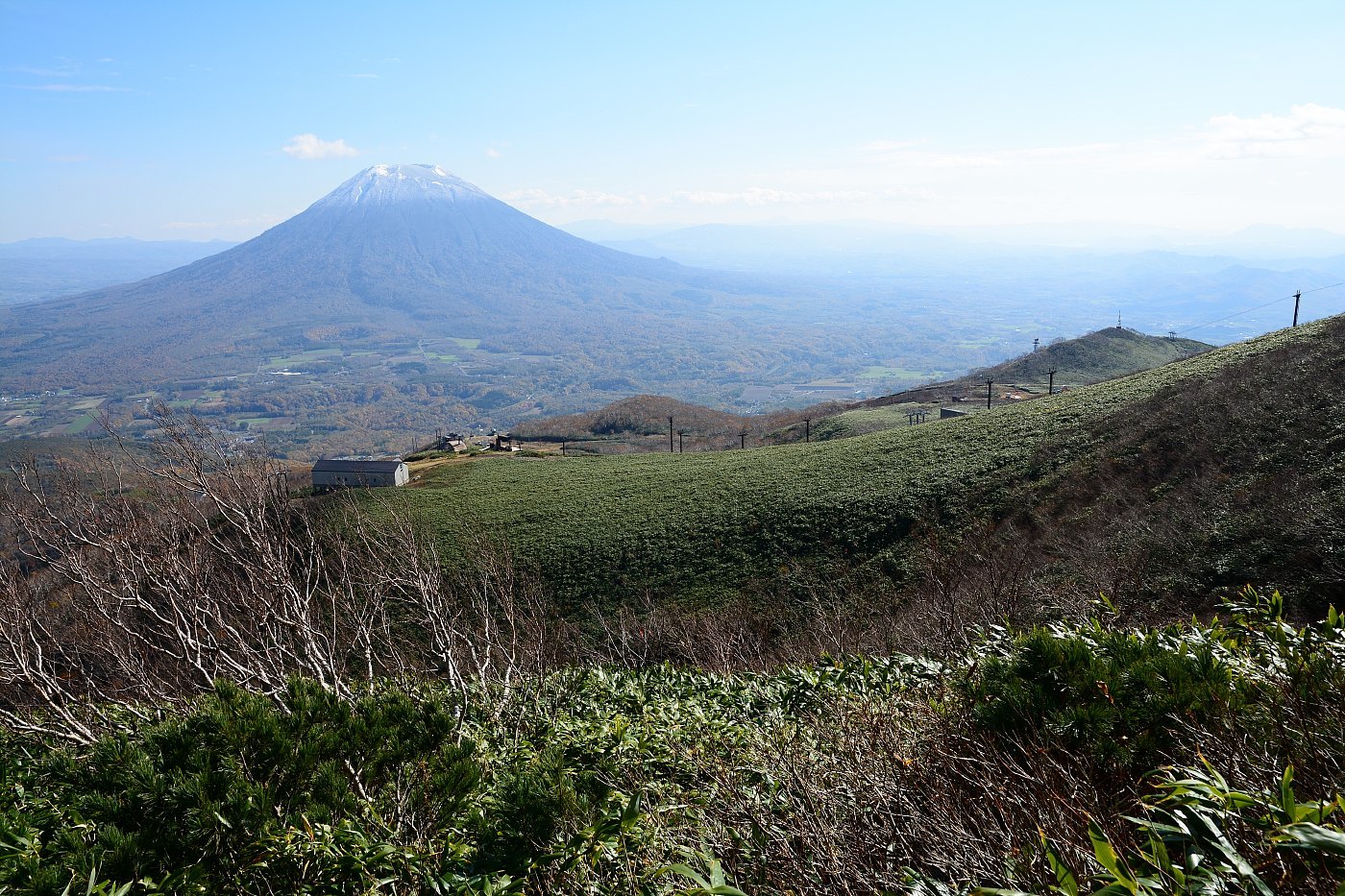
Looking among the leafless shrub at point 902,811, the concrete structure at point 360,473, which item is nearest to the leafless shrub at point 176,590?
the leafless shrub at point 902,811

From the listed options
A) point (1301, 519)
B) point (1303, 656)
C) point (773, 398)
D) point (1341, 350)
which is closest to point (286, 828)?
point (1303, 656)

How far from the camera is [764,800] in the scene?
3.83 metres

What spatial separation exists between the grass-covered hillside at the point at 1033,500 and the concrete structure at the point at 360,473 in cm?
568

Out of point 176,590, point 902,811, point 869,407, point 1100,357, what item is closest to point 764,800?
point 902,811

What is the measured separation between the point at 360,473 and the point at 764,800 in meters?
39.0

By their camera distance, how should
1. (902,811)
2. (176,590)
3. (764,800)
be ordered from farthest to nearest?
(176,590), (764,800), (902,811)

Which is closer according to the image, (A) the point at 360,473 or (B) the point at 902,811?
(B) the point at 902,811

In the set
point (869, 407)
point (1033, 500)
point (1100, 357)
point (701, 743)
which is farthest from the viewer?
point (1100, 357)

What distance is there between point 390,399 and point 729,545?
5566 inches

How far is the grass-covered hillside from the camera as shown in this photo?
13.6m

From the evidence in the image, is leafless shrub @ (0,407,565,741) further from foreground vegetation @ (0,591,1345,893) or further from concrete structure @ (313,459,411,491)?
concrete structure @ (313,459,411,491)

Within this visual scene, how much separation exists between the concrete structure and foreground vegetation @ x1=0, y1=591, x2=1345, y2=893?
3544 cm

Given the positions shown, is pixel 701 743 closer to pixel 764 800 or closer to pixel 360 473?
pixel 764 800

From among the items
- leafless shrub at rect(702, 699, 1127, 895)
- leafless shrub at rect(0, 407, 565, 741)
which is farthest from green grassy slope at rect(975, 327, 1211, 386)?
leafless shrub at rect(702, 699, 1127, 895)
